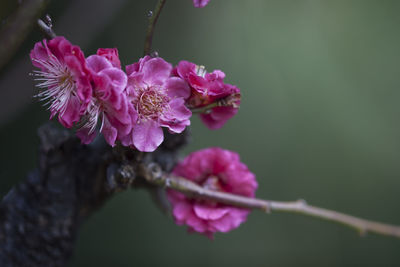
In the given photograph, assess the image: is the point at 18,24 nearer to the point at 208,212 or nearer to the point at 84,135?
the point at 84,135

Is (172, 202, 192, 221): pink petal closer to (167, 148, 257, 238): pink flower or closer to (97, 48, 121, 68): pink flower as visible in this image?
(167, 148, 257, 238): pink flower

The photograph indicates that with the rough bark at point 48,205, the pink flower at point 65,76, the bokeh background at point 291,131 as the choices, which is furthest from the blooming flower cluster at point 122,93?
the bokeh background at point 291,131

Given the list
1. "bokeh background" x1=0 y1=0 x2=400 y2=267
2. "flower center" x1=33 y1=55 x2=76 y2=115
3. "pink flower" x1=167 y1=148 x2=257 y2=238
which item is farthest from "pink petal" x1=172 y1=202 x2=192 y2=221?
"bokeh background" x1=0 y1=0 x2=400 y2=267

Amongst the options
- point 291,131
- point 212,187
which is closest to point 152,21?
point 212,187

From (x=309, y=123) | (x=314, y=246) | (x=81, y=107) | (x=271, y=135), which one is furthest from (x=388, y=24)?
(x=81, y=107)

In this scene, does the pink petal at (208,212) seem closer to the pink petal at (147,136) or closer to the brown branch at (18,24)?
the pink petal at (147,136)
